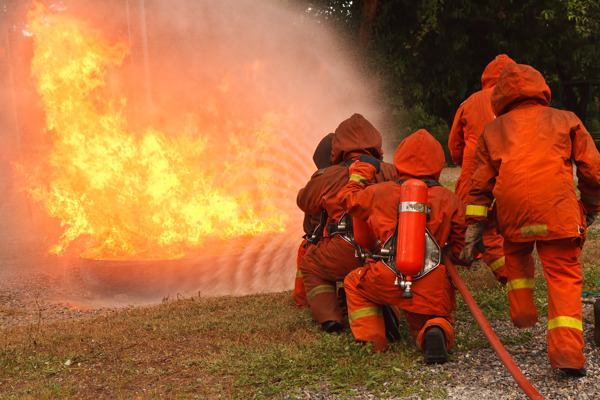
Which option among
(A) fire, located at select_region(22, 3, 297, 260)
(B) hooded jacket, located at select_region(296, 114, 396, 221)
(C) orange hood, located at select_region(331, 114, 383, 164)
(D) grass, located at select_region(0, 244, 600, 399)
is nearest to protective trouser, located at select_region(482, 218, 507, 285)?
(D) grass, located at select_region(0, 244, 600, 399)

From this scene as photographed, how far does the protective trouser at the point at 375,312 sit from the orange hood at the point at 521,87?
1.41 meters

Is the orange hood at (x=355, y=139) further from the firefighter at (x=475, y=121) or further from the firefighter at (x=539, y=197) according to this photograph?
the firefighter at (x=539, y=197)

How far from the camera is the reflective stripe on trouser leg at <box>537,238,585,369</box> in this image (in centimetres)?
360

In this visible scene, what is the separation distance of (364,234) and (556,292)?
140 cm

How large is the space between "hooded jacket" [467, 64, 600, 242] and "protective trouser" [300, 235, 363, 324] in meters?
1.32

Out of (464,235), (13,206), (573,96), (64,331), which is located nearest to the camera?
(464,235)

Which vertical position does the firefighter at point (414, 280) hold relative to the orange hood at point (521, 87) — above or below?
below

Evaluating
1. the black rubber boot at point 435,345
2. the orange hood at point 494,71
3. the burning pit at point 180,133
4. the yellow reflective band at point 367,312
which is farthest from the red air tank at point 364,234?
the burning pit at point 180,133

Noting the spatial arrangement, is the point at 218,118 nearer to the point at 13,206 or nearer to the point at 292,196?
the point at 292,196

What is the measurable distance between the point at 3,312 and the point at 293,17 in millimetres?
9449

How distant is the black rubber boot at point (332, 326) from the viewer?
495 cm

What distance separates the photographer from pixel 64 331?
18.5 ft

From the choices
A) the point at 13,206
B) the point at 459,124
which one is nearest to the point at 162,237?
the point at 459,124

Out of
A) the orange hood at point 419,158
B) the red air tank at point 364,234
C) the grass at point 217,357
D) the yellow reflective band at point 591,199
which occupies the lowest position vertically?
the grass at point 217,357
